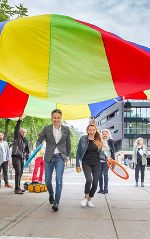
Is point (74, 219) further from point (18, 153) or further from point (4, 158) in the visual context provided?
point (4, 158)

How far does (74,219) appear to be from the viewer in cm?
602

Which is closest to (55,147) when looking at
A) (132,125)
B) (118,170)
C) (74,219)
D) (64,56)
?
(74,219)

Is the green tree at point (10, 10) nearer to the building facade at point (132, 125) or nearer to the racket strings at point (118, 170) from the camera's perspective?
the racket strings at point (118, 170)

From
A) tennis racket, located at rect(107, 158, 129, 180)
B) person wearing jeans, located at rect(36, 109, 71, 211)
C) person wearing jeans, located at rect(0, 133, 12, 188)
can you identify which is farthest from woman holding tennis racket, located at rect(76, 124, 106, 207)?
person wearing jeans, located at rect(0, 133, 12, 188)

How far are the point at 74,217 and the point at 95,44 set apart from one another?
3157 mm

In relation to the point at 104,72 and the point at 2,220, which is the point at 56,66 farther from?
the point at 2,220

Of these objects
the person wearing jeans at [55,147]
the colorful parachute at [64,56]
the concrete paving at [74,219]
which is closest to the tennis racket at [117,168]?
the concrete paving at [74,219]

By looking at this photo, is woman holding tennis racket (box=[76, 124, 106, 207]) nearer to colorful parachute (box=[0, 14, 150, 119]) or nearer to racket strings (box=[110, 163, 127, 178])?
racket strings (box=[110, 163, 127, 178])

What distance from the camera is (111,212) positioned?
6.80 metres

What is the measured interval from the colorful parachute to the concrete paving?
241 centimetres

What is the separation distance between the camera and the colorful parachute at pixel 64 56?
6668 mm

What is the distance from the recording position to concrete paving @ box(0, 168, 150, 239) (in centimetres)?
491

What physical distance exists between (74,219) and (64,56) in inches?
117

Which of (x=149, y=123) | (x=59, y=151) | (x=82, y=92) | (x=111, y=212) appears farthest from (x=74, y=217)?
(x=149, y=123)
